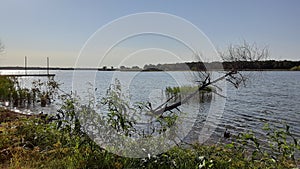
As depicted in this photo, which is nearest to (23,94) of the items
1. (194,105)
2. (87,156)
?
(194,105)

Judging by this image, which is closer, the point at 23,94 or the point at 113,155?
the point at 113,155

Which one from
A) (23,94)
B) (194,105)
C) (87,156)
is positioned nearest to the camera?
(87,156)

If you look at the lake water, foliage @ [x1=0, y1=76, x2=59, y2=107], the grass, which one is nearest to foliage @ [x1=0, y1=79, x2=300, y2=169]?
the grass

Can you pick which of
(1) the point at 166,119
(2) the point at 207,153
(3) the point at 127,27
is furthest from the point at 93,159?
(3) the point at 127,27

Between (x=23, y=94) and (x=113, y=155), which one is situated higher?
(x=113, y=155)

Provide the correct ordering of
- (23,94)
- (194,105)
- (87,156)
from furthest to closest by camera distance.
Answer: (23,94) → (194,105) → (87,156)

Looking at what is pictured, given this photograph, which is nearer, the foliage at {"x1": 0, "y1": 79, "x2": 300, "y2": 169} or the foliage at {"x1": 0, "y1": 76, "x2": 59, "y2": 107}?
the foliage at {"x1": 0, "y1": 79, "x2": 300, "y2": 169}

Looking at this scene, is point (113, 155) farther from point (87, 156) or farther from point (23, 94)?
point (23, 94)

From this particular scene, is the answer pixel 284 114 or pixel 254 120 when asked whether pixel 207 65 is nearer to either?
pixel 254 120

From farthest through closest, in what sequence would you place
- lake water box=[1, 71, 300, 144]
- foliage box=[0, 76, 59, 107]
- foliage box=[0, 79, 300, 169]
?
foliage box=[0, 76, 59, 107] → lake water box=[1, 71, 300, 144] → foliage box=[0, 79, 300, 169]

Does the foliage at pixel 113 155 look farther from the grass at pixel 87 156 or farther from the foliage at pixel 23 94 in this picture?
the foliage at pixel 23 94

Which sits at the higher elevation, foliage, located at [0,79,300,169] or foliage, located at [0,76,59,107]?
foliage, located at [0,79,300,169]

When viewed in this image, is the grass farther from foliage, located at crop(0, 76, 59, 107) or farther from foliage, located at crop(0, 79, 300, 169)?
foliage, located at crop(0, 76, 59, 107)

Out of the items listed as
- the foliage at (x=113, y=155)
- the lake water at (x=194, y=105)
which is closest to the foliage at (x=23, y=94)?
the lake water at (x=194, y=105)
